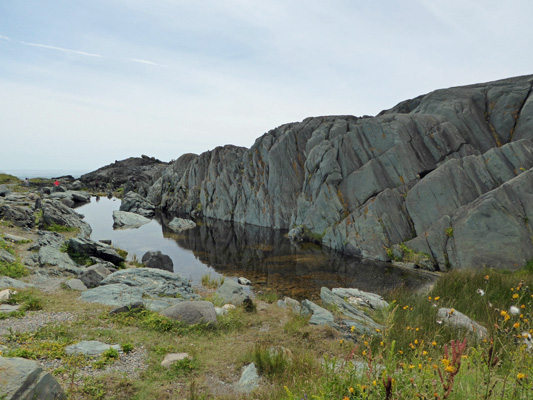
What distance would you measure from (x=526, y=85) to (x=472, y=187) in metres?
19.2

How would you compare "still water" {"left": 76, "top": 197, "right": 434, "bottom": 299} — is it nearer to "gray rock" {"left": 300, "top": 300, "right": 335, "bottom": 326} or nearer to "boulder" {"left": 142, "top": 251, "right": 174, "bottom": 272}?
"boulder" {"left": 142, "top": 251, "right": 174, "bottom": 272}

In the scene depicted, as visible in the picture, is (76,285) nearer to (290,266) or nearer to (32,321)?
(32,321)

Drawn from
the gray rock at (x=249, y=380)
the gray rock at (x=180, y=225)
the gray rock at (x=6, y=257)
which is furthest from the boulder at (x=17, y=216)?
the gray rock at (x=249, y=380)

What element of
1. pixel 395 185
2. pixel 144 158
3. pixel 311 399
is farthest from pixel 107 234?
pixel 144 158

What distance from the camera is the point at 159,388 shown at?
6594 millimetres

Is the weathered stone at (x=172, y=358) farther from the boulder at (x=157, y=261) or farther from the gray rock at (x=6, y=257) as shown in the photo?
the boulder at (x=157, y=261)

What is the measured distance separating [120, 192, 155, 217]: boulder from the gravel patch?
54.7 m

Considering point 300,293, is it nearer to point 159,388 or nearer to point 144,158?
point 159,388

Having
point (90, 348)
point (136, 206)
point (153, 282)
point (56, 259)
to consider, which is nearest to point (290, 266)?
point (153, 282)

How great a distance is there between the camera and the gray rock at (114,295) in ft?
41.0

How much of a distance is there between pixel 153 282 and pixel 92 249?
26.5ft

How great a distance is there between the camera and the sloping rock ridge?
74.5 feet

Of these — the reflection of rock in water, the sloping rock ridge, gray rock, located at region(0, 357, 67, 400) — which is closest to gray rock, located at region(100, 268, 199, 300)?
the reflection of rock in water

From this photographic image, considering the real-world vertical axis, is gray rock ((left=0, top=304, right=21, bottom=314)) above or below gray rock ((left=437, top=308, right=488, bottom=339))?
below
